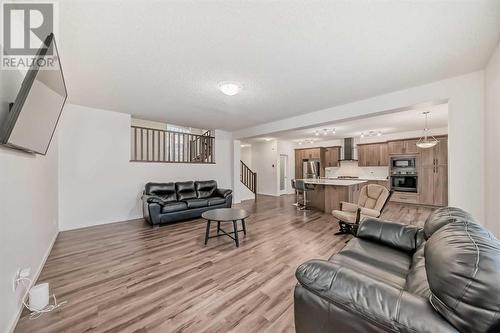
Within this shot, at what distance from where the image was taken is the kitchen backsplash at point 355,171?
790 centimetres

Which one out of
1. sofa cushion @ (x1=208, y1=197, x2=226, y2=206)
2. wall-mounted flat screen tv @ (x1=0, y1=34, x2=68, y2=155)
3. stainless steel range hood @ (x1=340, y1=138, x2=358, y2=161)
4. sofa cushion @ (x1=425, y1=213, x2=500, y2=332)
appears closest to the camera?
sofa cushion @ (x1=425, y1=213, x2=500, y2=332)

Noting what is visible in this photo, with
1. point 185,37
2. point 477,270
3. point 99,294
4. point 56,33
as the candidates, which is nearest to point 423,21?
point 477,270

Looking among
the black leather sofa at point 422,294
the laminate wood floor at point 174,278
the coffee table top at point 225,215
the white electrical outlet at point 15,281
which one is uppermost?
the black leather sofa at point 422,294

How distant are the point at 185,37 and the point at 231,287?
8.83 feet

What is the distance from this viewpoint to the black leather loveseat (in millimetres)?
4293

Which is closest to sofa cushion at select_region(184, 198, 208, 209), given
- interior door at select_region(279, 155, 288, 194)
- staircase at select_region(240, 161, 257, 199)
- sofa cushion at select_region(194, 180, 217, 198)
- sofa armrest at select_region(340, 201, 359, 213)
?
sofa cushion at select_region(194, 180, 217, 198)

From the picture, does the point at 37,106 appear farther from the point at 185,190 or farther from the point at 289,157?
the point at 289,157

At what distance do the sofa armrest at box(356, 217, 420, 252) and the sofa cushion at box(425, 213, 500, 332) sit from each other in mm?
1097

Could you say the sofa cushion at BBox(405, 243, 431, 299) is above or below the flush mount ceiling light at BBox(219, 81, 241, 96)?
below

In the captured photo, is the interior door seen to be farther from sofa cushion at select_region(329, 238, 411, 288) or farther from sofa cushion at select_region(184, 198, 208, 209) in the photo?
sofa cushion at select_region(329, 238, 411, 288)

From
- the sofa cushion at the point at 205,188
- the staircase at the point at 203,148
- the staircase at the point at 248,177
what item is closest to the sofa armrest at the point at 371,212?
the sofa cushion at the point at 205,188

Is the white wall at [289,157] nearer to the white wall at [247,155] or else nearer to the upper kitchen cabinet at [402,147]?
the white wall at [247,155]

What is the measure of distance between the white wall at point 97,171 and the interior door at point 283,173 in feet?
18.6

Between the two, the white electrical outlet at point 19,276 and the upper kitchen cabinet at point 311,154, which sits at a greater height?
the upper kitchen cabinet at point 311,154
